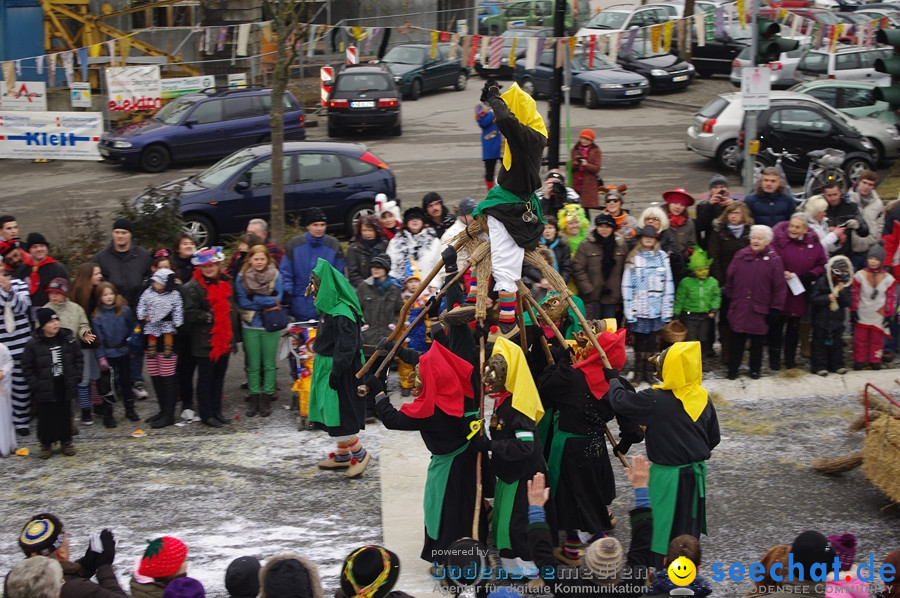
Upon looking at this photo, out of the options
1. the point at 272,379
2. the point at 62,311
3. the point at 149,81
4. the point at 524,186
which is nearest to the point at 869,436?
Result: the point at 524,186

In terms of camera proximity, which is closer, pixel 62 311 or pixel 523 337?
pixel 523 337

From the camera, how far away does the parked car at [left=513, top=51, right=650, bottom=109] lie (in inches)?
995

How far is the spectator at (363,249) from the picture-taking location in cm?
1099

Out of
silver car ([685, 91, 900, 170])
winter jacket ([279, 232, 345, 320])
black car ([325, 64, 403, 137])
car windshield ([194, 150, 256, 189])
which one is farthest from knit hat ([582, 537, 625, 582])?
black car ([325, 64, 403, 137])

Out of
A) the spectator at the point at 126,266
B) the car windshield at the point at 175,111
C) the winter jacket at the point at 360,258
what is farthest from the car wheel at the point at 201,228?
the car windshield at the point at 175,111

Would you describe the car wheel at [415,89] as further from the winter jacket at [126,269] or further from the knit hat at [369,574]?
the knit hat at [369,574]

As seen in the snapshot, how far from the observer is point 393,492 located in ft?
28.6

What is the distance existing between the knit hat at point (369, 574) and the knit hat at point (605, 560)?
993 mm

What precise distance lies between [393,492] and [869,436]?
12.7 ft

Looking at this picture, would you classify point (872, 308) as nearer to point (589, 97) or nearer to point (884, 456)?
point (884, 456)

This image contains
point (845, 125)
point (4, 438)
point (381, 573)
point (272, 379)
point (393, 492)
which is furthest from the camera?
point (845, 125)

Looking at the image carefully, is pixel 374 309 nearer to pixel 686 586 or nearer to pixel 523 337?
pixel 523 337

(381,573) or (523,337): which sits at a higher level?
(523,337)

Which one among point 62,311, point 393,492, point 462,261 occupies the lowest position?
point 393,492
